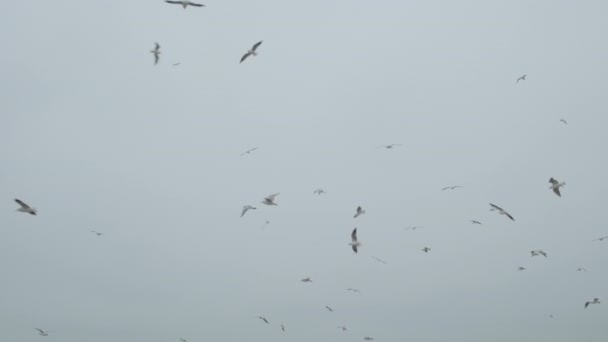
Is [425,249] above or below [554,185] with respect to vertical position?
below

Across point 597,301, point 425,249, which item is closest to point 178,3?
point 425,249

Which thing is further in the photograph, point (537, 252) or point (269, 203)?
point (537, 252)

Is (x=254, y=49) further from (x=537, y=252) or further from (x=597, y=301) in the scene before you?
(x=597, y=301)

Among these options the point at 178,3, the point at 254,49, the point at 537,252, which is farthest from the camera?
the point at 537,252

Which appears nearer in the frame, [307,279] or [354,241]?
[354,241]

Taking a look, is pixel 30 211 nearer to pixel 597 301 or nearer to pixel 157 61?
pixel 157 61

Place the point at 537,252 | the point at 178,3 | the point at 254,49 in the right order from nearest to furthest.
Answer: the point at 178,3, the point at 254,49, the point at 537,252

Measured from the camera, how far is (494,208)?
44969 mm

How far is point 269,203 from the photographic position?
148ft

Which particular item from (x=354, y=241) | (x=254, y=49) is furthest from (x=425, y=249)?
(x=254, y=49)

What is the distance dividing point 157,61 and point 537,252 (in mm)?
38899

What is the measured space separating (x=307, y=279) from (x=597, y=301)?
1128 inches

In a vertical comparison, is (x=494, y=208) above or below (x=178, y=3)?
below

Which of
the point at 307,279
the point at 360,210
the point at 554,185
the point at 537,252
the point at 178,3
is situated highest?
the point at 178,3
